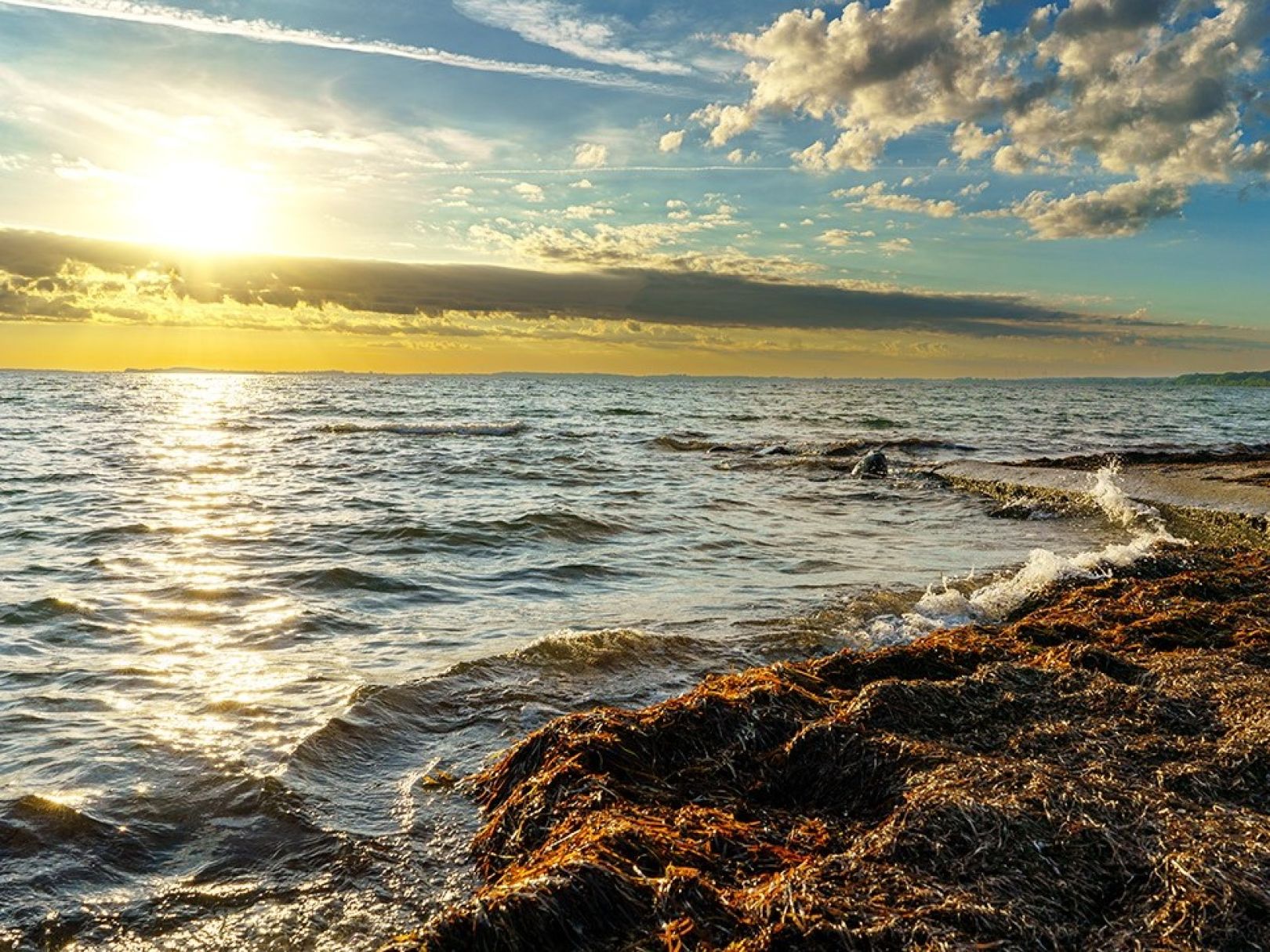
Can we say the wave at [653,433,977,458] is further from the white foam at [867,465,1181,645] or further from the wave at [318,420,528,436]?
the white foam at [867,465,1181,645]

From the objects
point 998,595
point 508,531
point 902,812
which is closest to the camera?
point 902,812

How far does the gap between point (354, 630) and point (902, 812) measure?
7.26m

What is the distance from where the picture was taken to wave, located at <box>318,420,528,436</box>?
4069cm

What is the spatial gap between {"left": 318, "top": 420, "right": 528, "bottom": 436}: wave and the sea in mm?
13783

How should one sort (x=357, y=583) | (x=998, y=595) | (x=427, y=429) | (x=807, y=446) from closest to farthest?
(x=998, y=595)
(x=357, y=583)
(x=807, y=446)
(x=427, y=429)

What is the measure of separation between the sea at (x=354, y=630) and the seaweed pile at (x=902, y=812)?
102 centimetres

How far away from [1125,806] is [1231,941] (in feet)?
3.13

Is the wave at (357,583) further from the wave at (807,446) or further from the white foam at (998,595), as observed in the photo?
the wave at (807,446)

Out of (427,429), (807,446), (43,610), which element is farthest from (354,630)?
(427,429)

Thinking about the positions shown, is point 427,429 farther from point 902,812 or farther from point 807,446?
point 902,812

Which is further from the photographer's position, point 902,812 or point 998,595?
point 998,595

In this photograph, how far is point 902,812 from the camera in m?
4.22

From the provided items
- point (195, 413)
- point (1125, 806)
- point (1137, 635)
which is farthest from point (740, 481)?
point (195, 413)

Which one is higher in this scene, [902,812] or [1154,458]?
[902,812]
